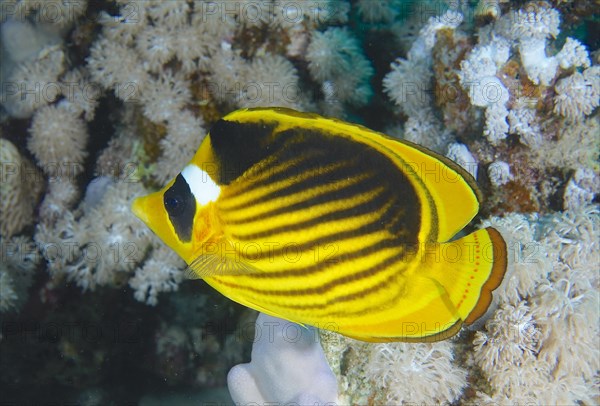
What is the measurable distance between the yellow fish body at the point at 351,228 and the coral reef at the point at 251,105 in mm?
661

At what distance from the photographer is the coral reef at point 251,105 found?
2057 mm

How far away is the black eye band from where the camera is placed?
1587 millimetres

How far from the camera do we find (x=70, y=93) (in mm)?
3348

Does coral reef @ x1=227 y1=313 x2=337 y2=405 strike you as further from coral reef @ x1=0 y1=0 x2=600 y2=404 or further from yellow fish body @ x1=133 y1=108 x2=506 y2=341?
yellow fish body @ x1=133 y1=108 x2=506 y2=341

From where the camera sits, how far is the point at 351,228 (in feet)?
4.85

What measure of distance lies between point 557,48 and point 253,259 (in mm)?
1960

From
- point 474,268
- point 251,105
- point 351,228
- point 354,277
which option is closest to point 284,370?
point 354,277

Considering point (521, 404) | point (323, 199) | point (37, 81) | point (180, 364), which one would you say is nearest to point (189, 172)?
point (323, 199)

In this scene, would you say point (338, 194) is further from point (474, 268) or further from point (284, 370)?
point (284, 370)

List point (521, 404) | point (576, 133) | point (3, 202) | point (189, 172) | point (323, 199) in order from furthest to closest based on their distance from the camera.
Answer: point (3, 202) < point (576, 133) < point (521, 404) < point (189, 172) < point (323, 199)

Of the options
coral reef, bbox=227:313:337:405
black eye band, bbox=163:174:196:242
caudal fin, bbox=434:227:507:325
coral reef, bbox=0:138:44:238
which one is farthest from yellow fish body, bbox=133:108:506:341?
coral reef, bbox=0:138:44:238

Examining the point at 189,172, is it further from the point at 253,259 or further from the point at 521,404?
the point at 521,404

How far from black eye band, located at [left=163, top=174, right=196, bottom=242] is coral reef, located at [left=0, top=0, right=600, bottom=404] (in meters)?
0.85

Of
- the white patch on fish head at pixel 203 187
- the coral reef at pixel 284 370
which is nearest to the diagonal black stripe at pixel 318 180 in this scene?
A: the white patch on fish head at pixel 203 187
